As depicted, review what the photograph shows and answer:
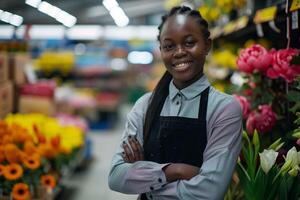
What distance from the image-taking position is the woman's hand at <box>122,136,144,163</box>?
1.52 meters

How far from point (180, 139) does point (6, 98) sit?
2841 mm

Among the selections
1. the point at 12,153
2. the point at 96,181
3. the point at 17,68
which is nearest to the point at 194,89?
the point at 12,153

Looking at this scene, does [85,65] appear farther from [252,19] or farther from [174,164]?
[174,164]

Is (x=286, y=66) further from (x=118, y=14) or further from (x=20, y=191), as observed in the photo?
(x=118, y=14)

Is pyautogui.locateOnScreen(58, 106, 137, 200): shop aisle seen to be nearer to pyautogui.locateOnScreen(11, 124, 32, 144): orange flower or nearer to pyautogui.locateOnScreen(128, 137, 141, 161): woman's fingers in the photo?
pyautogui.locateOnScreen(11, 124, 32, 144): orange flower

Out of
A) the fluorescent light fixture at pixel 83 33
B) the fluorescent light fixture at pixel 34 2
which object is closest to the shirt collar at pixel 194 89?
the fluorescent light fixture at pixel 34 2

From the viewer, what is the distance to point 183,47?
1.46 m

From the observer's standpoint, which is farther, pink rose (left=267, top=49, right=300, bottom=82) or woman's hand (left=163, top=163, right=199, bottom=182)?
pink rose (left=267, top=49, right=300, bottom=82)

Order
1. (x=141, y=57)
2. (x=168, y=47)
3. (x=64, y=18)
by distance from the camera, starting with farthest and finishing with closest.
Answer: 1. (x=141, y=57)
2. (x=64, y=18)
3. (x=168, y=47)

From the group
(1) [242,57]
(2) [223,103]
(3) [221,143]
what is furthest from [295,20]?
(3) [221,143]

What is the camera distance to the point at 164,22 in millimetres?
1521

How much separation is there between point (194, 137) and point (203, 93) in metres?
0.18

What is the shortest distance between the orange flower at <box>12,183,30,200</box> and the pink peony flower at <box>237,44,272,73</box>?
1579mm

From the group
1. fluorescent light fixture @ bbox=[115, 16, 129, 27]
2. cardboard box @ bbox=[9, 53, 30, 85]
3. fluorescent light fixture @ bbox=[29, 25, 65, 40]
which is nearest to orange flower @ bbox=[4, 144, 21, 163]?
Answer: cardboard box @ bbox=[9, 53, 30, 85]
